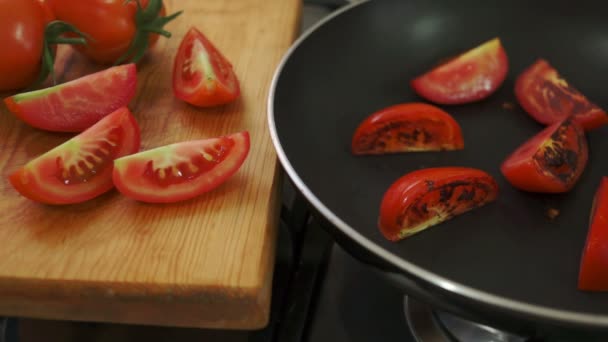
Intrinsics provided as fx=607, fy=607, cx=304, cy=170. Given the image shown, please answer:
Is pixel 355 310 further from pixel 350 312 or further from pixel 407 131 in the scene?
pixel 407 131

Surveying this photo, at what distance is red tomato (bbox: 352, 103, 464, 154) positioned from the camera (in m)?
0.76

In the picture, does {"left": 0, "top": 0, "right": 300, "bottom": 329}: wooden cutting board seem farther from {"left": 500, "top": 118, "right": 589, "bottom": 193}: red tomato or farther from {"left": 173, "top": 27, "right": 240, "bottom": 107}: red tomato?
{"left": 500, "top": 118, "right": 589, "bottom": 193}: red tomato

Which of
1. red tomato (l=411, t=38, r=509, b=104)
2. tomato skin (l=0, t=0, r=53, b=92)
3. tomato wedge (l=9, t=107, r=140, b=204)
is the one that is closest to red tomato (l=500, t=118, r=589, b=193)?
red tomato (l=411, t=38, r=509, b=104)

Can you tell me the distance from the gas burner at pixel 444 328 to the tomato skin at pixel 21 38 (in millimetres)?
562

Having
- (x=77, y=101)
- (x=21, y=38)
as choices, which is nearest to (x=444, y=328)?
(x=77, y=101)

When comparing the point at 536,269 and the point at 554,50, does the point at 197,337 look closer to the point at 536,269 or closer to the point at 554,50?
the point at 536,269

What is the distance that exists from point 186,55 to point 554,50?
0.56 metres

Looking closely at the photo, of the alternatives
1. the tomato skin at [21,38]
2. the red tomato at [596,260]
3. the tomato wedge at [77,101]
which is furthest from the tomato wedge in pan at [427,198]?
the tomato skin at [21,38]

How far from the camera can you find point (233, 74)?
80 cm

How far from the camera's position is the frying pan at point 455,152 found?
58cm

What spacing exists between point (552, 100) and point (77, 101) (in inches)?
24.7

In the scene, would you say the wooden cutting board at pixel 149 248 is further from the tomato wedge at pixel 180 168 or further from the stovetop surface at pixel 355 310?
the stovetop surface at pixel 355 310

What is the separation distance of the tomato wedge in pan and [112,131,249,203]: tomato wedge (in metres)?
0.17

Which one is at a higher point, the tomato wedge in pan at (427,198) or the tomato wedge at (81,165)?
the tomato wedge in pan at (427,198)
